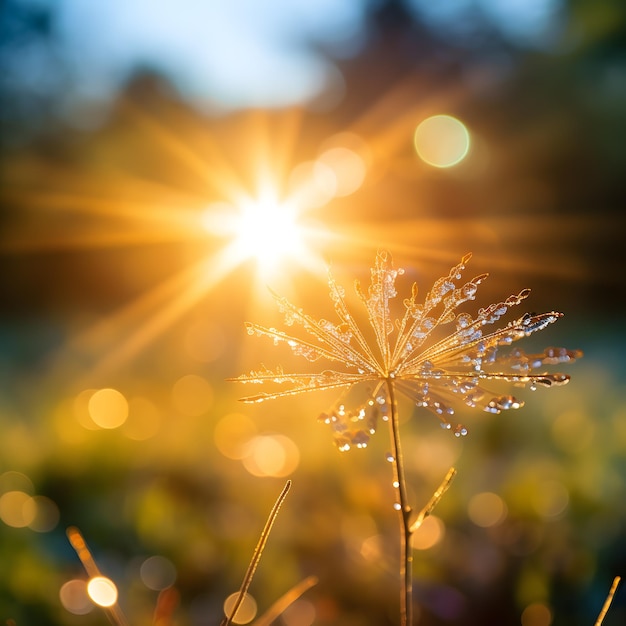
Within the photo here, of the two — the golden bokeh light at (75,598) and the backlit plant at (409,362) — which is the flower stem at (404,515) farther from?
the golden bokeh light at (75,598)

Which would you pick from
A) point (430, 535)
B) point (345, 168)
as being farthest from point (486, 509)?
point (345, 168)

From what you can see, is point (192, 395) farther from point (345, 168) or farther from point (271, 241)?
point (345, 168)

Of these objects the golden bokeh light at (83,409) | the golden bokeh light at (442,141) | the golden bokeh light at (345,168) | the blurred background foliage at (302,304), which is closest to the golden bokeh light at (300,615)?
the blurred background foliage at (302,304)

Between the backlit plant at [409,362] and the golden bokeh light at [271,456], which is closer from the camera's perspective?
the backlit plant at [409,362]

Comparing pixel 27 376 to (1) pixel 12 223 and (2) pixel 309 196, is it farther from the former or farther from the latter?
(1) pixel 12 223

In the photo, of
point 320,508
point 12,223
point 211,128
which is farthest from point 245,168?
point 320,508

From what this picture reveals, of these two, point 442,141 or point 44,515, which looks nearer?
point 44,515
